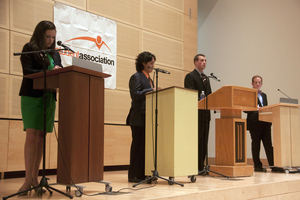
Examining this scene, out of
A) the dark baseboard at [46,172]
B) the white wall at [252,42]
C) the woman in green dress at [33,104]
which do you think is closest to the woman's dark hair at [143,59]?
the woman in green dress at [33,104]

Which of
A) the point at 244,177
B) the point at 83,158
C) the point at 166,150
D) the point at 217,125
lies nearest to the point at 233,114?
the point at 217,125

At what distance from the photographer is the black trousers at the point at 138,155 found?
10.9 ft

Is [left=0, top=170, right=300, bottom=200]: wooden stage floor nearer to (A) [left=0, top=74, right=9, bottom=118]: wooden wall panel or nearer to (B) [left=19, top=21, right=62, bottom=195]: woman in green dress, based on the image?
(B) [left=19, top=21, right=62, bottom=195]: woman in green dress

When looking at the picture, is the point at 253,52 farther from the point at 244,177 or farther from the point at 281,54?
the point at 244,177

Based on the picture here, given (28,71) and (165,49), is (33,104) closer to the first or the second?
(28,71)

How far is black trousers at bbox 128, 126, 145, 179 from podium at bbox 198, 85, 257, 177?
33.3 inches

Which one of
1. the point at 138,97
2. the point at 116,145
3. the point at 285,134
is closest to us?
the point at 138,97

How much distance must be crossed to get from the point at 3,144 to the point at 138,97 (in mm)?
1934

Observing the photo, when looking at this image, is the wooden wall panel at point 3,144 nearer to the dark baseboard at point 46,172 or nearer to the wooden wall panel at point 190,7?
the dark baseboard at point 46,172

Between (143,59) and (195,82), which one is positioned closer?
(143,59)

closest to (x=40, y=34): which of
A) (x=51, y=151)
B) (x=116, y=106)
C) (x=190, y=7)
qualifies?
(x=51, y=151)

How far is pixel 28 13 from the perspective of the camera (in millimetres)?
4375

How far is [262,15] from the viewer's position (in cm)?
684

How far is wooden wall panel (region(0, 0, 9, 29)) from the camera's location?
411 centimetres
